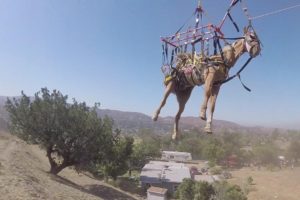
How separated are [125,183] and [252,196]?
2239 centimetres

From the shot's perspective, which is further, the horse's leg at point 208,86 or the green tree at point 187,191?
the green tree at point 187,191

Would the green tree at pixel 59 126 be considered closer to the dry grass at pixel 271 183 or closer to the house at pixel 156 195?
the house at pixel 156 195

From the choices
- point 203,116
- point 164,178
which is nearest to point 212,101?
point 203,116

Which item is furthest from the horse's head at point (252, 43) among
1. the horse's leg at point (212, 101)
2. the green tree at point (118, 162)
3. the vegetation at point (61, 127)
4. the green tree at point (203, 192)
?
the green tree at point (118, 162)

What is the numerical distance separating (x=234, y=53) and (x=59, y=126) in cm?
3440

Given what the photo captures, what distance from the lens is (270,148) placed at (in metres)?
104

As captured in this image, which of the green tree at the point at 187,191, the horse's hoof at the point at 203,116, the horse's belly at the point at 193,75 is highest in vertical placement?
the horse's belly at the point at 193,75

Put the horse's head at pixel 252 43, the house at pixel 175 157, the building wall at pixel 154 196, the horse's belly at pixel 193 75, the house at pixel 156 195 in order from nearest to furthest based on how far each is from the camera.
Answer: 1. the horse's head at pixel 252 43
2. the horse's belly at pixel 193 75
3. the house at pixel 156 195
4. the building wall at pixel 154 196
5. the house at pixel 175 157

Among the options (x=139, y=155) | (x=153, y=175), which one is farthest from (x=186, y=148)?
(x=153, y=175)

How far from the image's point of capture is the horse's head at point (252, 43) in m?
7.31

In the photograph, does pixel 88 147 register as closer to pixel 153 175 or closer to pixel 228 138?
pixel 153 175

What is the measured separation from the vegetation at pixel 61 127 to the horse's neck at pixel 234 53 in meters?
33.9

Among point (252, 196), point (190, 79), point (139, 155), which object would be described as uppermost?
point (190, 79)

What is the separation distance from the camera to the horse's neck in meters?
7.76
